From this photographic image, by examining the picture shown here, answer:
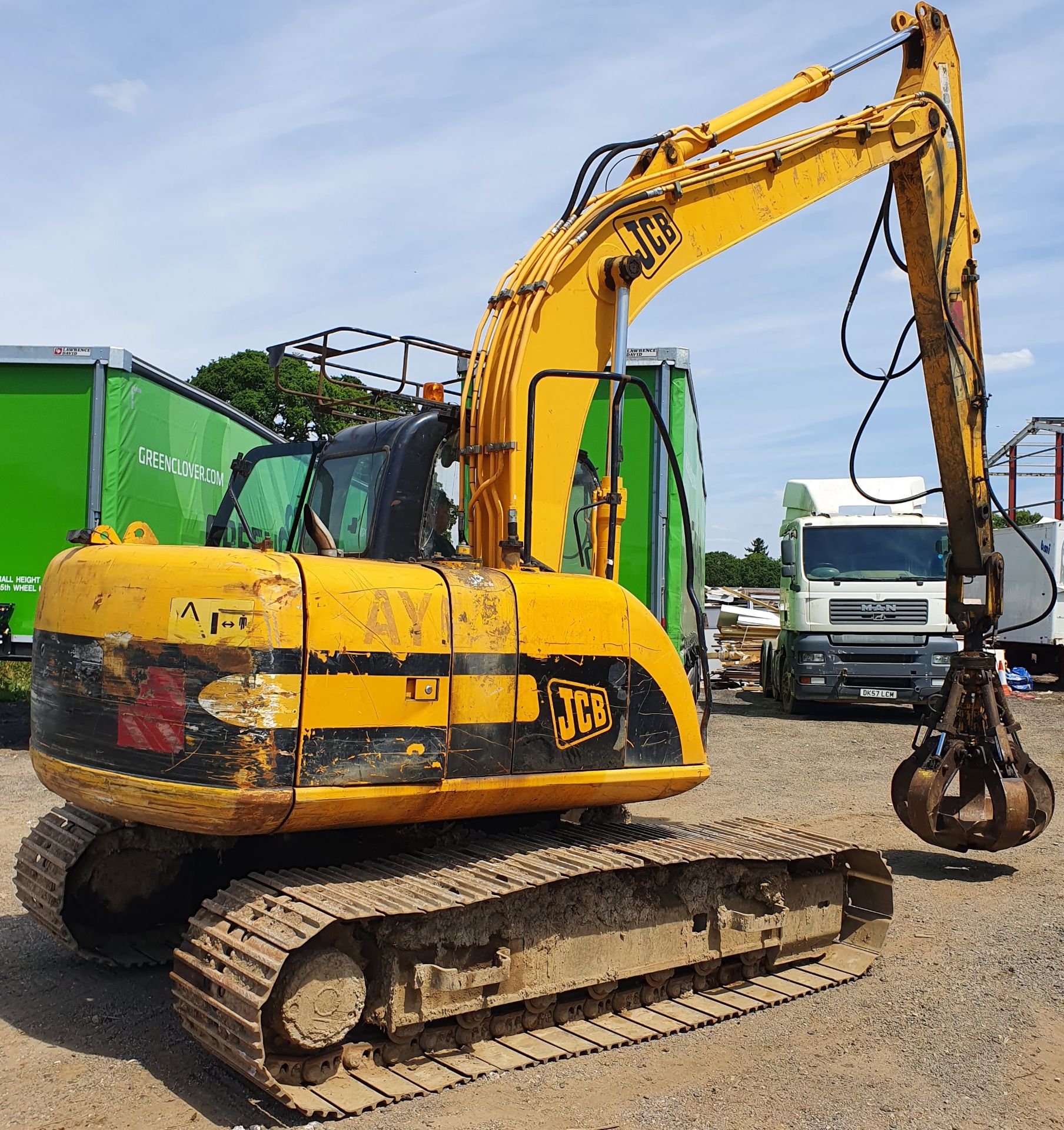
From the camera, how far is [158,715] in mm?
3943

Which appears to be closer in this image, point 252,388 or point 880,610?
point 880,610

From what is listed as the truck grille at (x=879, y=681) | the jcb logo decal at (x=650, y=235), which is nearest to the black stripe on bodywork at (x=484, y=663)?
the jcb logo decal at (x=650, y=235)

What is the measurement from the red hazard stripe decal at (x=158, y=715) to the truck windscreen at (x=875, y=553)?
1159 centimetres

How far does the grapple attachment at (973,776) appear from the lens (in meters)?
6.55

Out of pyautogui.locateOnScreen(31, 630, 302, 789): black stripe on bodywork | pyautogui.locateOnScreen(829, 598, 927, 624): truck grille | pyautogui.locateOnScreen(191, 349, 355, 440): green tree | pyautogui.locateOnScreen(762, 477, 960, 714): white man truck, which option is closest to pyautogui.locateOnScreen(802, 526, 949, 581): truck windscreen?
pyautogui.locateOnScreen(762, 477, 960, 714): white man truck

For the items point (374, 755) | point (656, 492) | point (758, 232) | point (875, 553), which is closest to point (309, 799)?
point (374, 755)

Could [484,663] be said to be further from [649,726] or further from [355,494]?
[355,494]

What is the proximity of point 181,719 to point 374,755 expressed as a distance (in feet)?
2.19

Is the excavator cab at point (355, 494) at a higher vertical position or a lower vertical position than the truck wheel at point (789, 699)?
higher

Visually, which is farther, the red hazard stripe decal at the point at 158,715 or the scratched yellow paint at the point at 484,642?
the scratched yellow paint at the point at 484,642

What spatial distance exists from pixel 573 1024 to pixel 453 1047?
56 centimetres

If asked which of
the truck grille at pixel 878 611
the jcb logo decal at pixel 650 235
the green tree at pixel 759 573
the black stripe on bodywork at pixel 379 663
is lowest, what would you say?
the black stripe on bodywork at pixel 379 663

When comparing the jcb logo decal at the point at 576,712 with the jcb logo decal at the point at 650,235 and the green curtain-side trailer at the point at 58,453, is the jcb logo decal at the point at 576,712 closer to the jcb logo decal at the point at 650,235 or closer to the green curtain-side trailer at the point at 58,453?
the jcb logo decal at the point at 650,235

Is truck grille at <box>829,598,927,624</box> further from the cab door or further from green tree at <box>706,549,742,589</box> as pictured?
green tree at <box>706,549,742,589</box>
